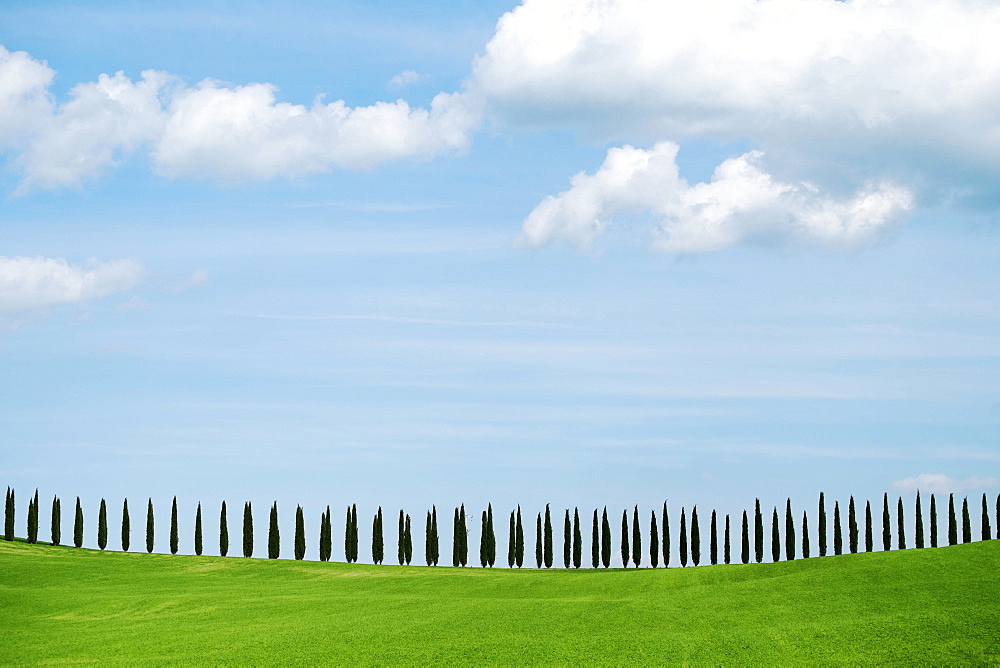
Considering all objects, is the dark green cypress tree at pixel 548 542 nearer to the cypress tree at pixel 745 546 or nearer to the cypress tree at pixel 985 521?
the cypress tree at pixel 745 546

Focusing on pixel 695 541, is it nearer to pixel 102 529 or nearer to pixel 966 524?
pixel 966 524

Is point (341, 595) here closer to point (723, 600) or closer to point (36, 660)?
point (36, 660)

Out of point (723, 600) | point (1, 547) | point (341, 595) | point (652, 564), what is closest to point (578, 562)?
point (652, 564)

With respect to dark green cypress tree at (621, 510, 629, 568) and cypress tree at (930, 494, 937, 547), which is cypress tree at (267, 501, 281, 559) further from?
cypress tree at (930, 494, 937, 547)

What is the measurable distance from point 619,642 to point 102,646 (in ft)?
71.3

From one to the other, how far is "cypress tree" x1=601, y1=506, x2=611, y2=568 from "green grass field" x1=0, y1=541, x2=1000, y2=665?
2302cm

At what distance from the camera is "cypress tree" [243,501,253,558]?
292 ft

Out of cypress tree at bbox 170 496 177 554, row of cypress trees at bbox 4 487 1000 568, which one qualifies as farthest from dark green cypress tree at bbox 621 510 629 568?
cypress tree at bbox 170 496 177 554

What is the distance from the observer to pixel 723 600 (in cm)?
4666

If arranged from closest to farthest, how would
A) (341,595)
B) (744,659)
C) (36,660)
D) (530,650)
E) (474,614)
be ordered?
(744,659), (530,650), (36,660), (474,614), (341,595)

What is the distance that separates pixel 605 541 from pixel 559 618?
145ft

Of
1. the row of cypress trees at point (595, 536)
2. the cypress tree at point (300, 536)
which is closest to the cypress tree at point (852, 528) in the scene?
the row of cypress trees at point (595, 536)

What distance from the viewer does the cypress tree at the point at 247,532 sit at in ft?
292

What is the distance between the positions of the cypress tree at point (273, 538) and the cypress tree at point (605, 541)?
1052 inches
